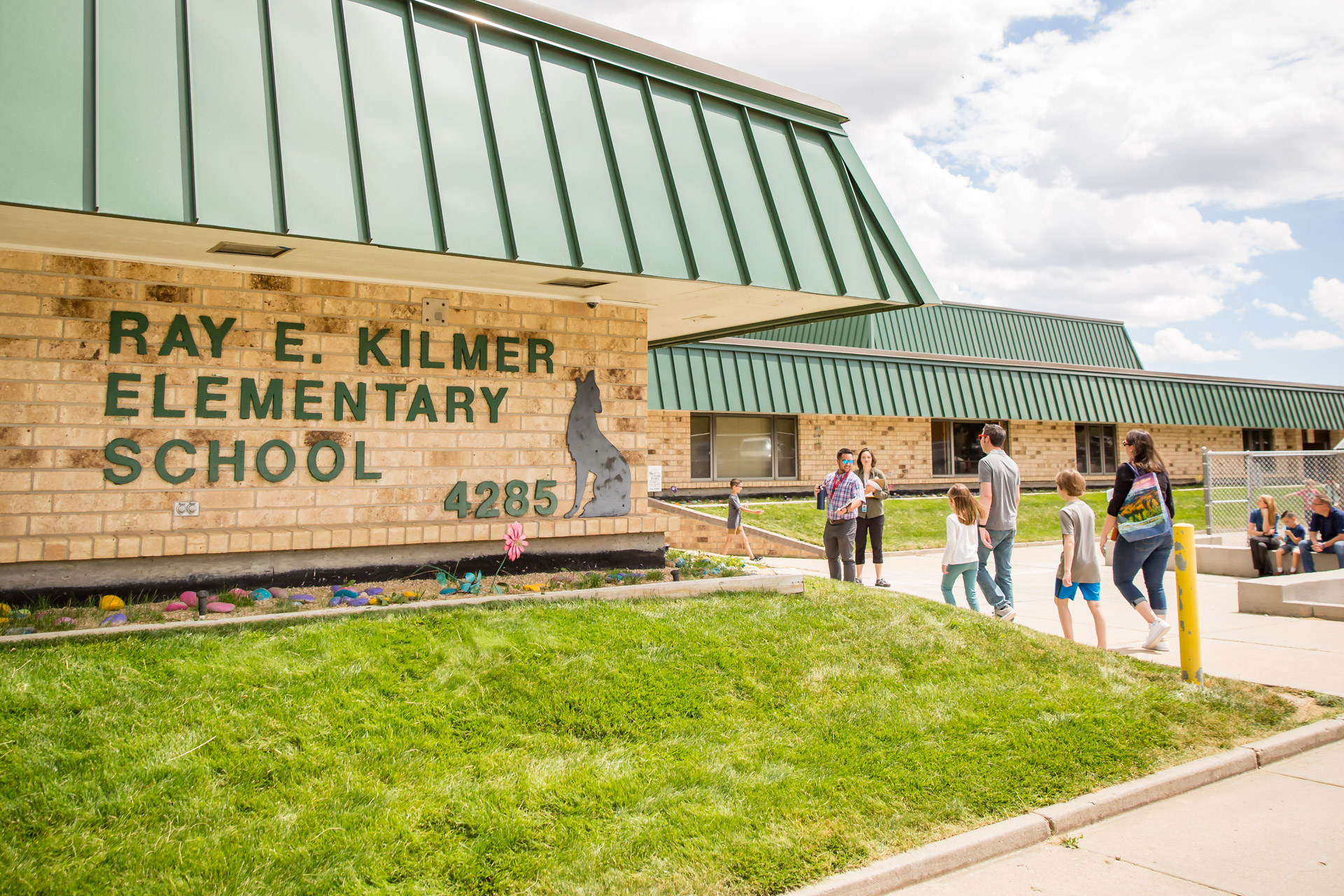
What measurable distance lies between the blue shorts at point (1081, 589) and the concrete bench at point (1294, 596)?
3.91m

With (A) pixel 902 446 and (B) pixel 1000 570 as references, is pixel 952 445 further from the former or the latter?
(B) pixel 1000 570

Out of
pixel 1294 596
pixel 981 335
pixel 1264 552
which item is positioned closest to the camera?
pixel 1294 596

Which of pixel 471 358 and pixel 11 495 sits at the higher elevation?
pixel 471 358

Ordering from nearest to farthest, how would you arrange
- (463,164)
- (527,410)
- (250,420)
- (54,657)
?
1. (54,657)
2. (463,164)
3. (250,420)
4. (527,410)

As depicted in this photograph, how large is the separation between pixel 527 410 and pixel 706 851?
4.77 meters

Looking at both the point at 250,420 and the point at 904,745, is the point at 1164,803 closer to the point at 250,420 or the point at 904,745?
the point at 904,745

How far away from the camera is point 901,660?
6352 mm

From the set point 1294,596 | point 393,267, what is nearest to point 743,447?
point 1294,596

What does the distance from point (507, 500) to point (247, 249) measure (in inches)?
112

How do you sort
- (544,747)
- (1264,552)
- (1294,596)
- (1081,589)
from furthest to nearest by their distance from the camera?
1. (1264,552)
2. (1294,596)
3. (1081,589)
4. (544,747)

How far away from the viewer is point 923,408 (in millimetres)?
22562

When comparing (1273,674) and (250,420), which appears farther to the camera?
(1273,674)

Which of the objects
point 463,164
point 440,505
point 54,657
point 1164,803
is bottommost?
point 1164,803

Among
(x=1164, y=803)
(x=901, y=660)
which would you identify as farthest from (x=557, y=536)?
(x=1164, y=803)
